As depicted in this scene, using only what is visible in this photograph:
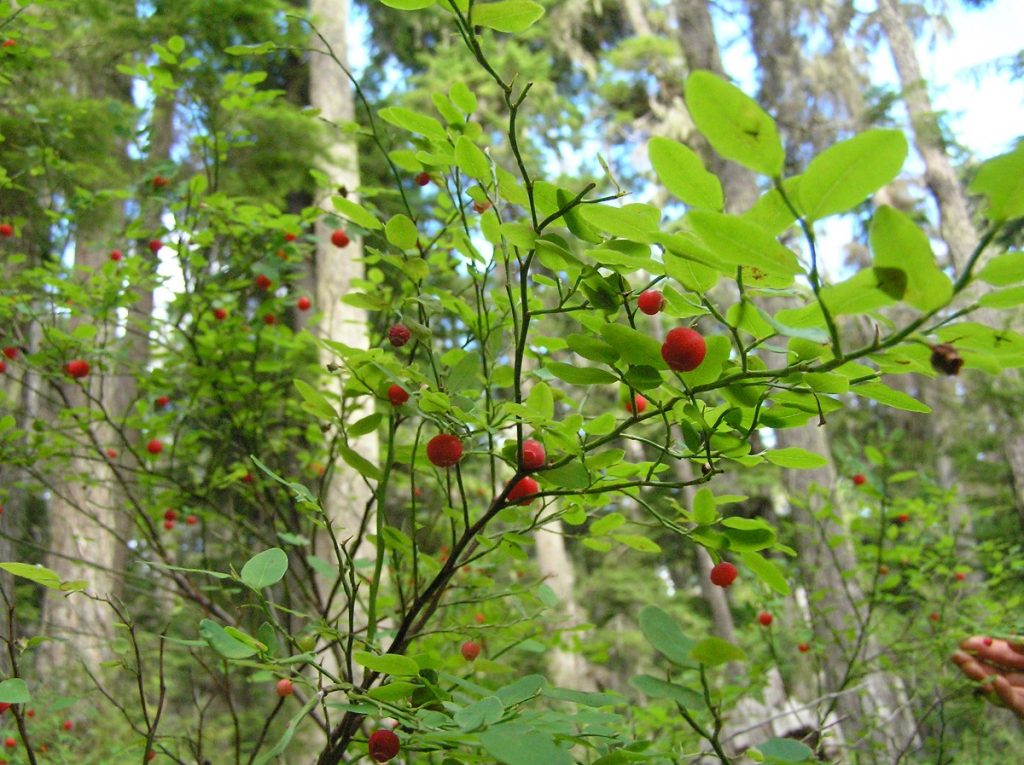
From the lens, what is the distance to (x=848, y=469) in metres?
3.11

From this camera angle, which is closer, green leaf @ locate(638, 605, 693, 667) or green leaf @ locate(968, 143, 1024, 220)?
green leaf @ locate(968, 143, 1024, 220)

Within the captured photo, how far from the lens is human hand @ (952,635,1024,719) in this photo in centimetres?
157

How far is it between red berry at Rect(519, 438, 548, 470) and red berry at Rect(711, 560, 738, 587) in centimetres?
30

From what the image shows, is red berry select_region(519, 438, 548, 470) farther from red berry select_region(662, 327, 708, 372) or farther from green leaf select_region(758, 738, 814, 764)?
green leaf select_region(758, 738, 814, 764)

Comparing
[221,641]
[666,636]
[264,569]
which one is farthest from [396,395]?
[666,636]

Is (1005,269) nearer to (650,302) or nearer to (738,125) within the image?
(738,125)

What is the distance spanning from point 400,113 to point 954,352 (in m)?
0.80

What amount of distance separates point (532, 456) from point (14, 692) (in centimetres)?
70

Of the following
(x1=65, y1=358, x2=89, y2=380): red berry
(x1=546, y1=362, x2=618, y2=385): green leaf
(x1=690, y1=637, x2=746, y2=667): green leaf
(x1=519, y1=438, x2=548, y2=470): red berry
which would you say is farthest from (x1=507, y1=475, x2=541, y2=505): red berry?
(x1=65, y1=358, x2=89, y2=380): red berry

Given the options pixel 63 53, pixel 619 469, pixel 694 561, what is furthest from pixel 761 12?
pixel 619 469

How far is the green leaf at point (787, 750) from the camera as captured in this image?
0.71 meters

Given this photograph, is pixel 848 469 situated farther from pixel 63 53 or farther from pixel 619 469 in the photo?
pixel 63 53

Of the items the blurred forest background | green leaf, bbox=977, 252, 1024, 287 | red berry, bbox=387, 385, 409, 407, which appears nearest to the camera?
green leaf, bbox=977, 252, 1024, 287

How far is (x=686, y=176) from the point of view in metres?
0.65
